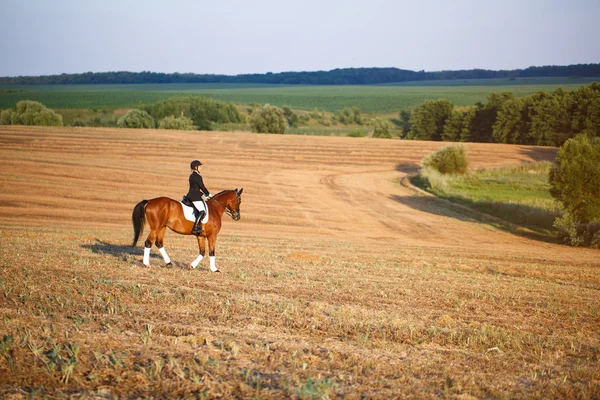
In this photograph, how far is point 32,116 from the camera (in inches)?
3012

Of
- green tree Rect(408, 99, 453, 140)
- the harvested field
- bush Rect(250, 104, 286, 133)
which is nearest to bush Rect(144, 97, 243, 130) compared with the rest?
bush Rect(250, 104, 286, 133)

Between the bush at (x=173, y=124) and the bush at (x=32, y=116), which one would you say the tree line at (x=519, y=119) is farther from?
the bush at (x=32, y=116)

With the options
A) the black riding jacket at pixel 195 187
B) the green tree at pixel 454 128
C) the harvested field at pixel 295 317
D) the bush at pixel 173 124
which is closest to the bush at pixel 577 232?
the harvested field at pixel 295 317

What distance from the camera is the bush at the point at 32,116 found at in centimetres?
7619

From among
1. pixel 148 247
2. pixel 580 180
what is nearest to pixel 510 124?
pixel 580 180

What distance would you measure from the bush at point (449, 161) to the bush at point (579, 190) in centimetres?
1976

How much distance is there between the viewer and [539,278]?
16.2 m

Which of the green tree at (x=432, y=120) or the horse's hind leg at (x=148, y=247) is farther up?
the green tree at (x=432, y=120)

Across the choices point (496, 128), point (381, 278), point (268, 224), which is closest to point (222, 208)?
point (381, 278)

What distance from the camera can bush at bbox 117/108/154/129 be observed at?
78.8m

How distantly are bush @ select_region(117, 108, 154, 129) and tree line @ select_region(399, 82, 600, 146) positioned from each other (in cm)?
4014

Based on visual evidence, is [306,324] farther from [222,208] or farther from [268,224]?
[268,224]

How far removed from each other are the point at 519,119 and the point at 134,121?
51.5 metres

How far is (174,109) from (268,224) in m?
69.6
